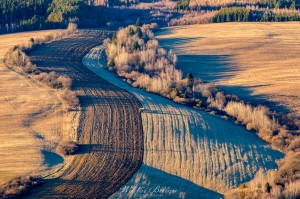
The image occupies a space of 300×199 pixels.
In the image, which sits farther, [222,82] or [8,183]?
[222,82]

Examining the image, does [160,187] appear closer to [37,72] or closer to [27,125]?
[27,125]

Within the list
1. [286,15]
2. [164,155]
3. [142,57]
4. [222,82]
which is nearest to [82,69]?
[142,57]

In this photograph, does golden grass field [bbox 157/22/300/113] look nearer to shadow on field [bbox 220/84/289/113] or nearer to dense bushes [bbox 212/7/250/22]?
shadow on field [bbox 220/84/289/113]

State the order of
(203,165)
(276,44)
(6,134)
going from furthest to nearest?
(276,44)
(6,134)
(203,165)

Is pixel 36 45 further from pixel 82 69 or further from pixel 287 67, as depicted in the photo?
pixel 287 67

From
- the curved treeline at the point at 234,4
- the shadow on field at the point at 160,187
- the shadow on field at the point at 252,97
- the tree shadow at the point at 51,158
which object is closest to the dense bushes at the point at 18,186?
the tree shadow at the point at 51,158

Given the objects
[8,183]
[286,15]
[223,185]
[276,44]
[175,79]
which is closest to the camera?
[8,183]

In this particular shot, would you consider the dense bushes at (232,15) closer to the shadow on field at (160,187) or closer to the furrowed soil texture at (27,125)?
the furrowed soil texture at (27,125)
